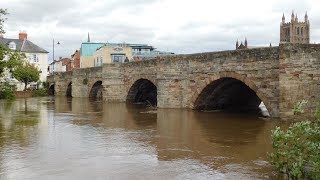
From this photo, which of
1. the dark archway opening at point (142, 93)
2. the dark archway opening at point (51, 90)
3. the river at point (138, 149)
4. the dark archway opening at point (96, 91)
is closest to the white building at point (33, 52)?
the dark archway opening at point (51, 90)

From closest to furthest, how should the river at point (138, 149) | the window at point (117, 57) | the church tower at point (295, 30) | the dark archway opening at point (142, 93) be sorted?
the river at point (138, 149) → the dark archway opening at point (142, 93) → the window at point (117, 57) → the church tower at point (295, 30)

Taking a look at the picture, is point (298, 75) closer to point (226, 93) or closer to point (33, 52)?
point (226, 93)

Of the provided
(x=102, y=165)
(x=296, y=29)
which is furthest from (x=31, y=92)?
(x=296, y=29)

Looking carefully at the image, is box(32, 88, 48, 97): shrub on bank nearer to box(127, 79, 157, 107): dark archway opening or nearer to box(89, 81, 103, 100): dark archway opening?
box(89, 81, 103, 100): dark archway opening

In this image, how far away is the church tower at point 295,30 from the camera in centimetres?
10288

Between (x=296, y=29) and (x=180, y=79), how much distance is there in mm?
88482

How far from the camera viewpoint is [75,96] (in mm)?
44125

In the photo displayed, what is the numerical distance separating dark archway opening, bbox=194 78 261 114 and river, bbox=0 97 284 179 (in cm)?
320

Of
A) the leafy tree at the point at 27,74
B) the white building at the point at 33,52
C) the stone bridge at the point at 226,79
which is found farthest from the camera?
the white building at the point at 33,52

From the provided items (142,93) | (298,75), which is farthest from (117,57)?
(298,75)

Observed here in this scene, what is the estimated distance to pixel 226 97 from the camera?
81.6 ft

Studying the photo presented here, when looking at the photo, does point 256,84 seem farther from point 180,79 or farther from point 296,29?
point 296,29

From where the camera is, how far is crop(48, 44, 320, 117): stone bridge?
56.6ft

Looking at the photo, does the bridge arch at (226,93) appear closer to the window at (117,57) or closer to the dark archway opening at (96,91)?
the dark archway opening at (96,91)
